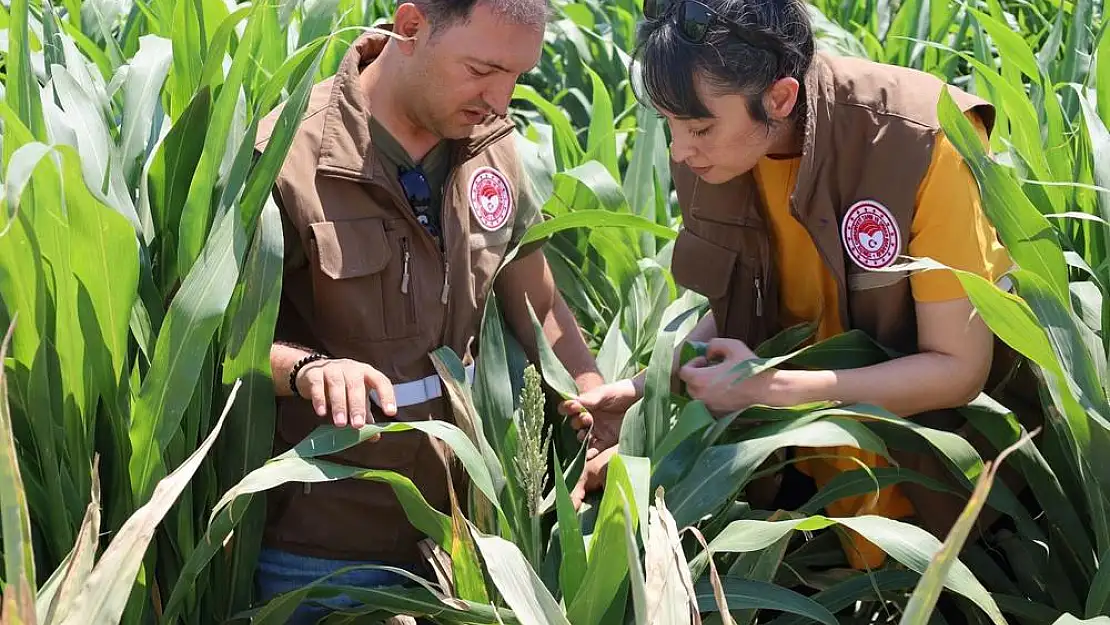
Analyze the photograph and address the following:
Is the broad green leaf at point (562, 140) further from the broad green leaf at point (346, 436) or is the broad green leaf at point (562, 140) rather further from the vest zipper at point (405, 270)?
the broad green leaf at point (346, 436)

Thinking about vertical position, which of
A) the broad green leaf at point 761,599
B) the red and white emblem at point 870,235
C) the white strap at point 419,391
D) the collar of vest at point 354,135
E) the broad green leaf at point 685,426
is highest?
the collar of vest at point 354,135

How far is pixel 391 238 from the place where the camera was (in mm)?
1460

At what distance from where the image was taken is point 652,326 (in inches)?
77.0

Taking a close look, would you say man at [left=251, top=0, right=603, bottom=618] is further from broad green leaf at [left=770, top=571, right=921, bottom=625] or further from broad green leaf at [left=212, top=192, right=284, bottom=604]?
broad green leaf at [left=770, top=571, right=921, bottom=625]

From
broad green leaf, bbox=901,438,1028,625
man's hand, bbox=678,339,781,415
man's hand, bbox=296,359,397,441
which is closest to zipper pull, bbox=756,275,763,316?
man's hand, bbox=678,339,781,415

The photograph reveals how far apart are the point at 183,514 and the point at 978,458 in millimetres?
850

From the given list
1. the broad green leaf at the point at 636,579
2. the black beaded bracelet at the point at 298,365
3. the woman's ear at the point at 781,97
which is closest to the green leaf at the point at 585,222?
the woman's ear at the point at 781,97

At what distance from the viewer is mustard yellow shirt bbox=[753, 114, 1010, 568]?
1345 mm

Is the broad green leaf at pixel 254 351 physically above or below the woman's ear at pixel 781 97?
below

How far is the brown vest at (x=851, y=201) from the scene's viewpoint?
1.37 metres

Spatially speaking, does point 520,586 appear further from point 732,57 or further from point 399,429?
point 732,57

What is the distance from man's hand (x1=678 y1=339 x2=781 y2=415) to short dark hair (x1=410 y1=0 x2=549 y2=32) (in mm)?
440

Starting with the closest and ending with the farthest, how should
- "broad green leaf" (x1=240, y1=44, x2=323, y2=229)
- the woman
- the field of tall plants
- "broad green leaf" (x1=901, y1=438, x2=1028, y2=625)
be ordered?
"broad green leaf" (x1=901, y1=438, x2=1028, y2=625) → the field of tall plants → "broad green leaf" (x1=240, y1=44, x2=323, y2=229) → the woman

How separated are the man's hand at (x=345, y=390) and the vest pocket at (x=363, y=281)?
0.17 meters
